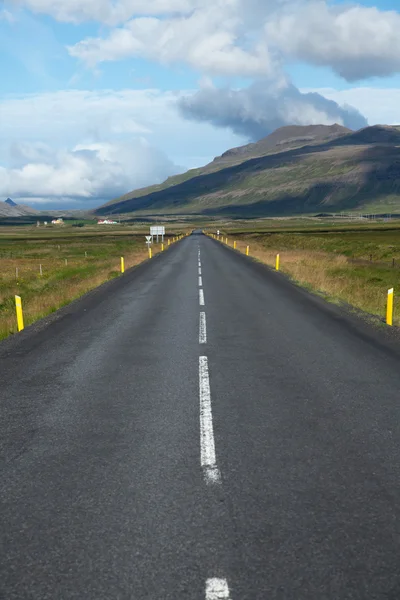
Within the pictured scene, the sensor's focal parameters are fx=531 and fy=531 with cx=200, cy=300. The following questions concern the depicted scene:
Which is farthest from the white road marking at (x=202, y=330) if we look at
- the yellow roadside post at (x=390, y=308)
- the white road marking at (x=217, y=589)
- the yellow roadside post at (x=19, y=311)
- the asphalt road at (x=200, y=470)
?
the white road marking at (x=217, y=589)

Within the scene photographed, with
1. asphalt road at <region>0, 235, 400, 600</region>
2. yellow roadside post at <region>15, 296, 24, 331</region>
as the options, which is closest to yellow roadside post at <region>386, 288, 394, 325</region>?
asphalt road at <region>0, 235, 400, 600</region>

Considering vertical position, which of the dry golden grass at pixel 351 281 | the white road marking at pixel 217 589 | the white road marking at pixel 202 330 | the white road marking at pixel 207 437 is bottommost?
the dry golden grass at pixel 351 281

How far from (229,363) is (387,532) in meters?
5.54

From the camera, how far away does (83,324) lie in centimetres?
1381

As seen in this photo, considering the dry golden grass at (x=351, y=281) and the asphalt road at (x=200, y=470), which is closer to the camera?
the asphalt road at (x=200, y=470)

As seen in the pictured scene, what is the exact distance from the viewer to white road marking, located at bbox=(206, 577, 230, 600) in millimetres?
3357

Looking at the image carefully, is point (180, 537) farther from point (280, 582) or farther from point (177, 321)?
point (177, 321)

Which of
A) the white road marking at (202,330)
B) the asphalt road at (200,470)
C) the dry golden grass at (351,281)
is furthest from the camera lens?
the dry golden grass at (351,281)

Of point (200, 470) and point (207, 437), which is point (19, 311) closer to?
point (207, 437)

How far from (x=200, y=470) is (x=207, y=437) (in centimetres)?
84

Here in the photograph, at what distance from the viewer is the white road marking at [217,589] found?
11.0ft

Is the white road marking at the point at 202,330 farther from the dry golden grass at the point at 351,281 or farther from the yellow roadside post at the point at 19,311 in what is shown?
the dry golden grass at the point at 351,281

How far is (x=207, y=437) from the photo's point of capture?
19.7ft

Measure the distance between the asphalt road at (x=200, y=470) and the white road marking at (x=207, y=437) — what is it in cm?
3
